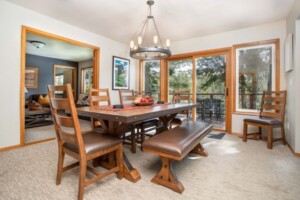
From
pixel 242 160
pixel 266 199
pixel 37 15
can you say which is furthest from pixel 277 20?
pixel 37 15

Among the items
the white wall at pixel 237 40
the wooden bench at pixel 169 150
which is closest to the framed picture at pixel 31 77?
the white wall at pixel 237 40

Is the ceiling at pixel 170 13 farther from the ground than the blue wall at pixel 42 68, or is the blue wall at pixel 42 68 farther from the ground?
the ceiling at pixel 170 13

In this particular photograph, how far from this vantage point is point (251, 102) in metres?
3.67

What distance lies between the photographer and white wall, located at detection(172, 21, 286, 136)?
3204 millimetres

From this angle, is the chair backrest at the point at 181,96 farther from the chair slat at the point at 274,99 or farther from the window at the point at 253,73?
the chair slat at the point at 274,99

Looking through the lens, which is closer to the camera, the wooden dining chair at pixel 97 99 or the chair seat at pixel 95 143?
the chair seat at pixel 95 143

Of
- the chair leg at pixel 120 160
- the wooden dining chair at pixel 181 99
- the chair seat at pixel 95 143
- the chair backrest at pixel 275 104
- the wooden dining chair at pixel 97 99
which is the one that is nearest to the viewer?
the chair seat at pixel 95 143

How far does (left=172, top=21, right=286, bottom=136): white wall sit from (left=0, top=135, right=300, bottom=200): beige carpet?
1375 millimetres

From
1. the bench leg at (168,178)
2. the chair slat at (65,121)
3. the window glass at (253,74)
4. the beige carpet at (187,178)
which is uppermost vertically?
the window glass at (253,74)

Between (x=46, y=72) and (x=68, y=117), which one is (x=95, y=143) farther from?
(x=46, y=72)

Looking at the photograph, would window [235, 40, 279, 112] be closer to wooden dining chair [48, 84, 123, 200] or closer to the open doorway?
wooden dining chair [48, 84, 123, 200]

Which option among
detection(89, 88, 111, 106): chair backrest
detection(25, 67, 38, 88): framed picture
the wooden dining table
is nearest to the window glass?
the wooden dining table

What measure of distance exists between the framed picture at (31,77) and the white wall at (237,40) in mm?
5511

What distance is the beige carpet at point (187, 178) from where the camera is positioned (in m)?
1.46
